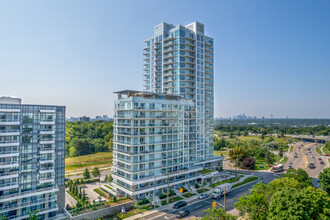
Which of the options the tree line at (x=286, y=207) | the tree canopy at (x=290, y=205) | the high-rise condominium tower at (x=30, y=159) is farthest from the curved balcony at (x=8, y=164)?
the tree canopy at (x=290, y=205)

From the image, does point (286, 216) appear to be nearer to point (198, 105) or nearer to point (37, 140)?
point (37, 140)

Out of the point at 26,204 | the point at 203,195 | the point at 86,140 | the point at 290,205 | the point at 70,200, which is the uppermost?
the point at 290,205

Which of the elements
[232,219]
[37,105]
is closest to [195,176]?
[232,219]

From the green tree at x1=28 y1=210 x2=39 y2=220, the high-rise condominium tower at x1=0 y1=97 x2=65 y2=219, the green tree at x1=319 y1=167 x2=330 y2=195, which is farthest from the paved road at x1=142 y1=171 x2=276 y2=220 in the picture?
the high-rise condominium tower at x1=0 y1=97 x2=65 y2=219

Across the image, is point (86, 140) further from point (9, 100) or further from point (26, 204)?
point (26, 204)

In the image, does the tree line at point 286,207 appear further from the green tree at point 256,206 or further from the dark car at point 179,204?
the dark car at point 179,204

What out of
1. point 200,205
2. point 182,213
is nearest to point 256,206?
point 182,213
